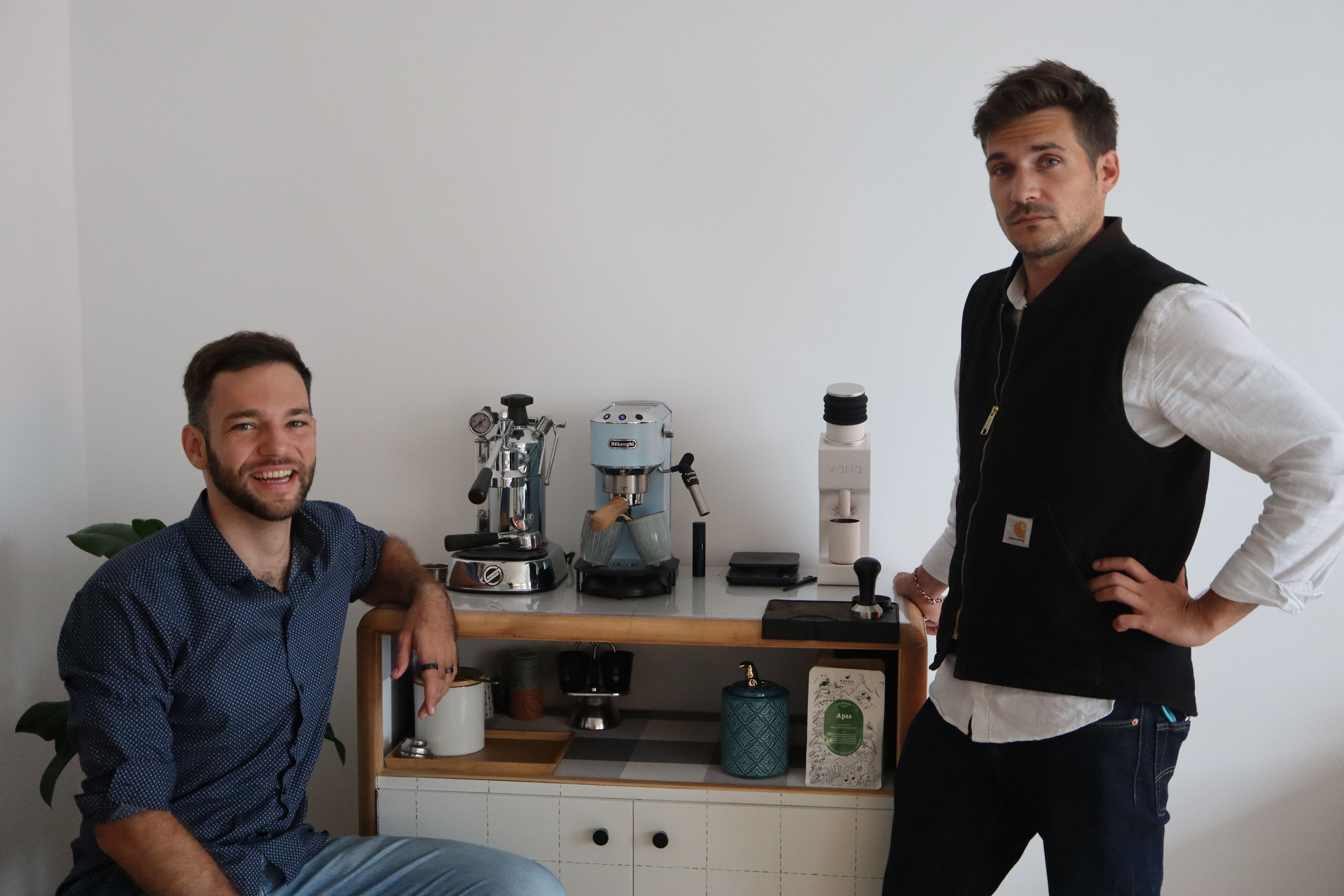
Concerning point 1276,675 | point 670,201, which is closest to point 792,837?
point 1276,675

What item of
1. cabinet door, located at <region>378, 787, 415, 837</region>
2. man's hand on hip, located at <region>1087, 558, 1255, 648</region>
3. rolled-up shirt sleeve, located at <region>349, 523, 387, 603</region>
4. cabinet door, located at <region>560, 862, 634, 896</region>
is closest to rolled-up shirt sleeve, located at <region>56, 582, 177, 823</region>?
rolled-up shirt sleeve, located at <region>349, 523, 387, 603</region>

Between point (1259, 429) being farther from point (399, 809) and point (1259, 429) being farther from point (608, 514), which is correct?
point (399, 809)

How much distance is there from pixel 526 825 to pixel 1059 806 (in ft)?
3.26

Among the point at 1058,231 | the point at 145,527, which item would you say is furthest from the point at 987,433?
the point at 145,527

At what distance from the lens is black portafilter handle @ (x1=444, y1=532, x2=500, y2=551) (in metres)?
2.07

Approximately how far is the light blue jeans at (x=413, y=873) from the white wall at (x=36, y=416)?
1.05 metres

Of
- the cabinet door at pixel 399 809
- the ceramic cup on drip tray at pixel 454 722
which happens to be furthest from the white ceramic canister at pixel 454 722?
the cabinet door at pixel 399 809

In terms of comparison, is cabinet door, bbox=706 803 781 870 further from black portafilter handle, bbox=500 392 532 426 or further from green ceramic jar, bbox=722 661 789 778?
black portafilter handle, bbox=500 392 532 426

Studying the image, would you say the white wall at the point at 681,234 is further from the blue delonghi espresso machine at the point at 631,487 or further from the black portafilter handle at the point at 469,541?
the black portafilter handle at the point at 469,541

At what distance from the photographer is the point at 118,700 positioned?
4.91 ft

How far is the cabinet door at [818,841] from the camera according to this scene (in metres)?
1.93

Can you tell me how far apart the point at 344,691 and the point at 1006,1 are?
83.9 inches

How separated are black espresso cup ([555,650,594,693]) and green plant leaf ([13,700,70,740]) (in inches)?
37.5

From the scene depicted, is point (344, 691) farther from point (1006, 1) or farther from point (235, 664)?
point (1006, 1)
